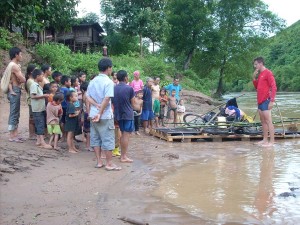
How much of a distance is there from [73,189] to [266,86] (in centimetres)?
591

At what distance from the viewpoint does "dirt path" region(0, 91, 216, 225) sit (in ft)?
14.0

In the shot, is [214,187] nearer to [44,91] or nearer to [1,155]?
[1,155]

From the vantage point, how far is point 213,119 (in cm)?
1096

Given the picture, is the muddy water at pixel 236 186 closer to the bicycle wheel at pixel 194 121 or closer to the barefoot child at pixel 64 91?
the bicycle wheel at pixel 194 121

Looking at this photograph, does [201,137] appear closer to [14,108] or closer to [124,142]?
[124,142]

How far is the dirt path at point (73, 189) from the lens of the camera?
14.0 ft

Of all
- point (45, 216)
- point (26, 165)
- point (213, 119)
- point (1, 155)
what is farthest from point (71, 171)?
point (213, 119)

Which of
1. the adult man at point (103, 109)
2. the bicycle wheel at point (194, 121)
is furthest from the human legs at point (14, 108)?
the bicycle wheel at point (194, 121)

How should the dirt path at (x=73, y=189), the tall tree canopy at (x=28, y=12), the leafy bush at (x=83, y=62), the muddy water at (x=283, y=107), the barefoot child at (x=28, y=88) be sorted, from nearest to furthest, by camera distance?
1. the dirt path at (x=73, y=189)
2. the barefoot child at (x=28, y=88)
3. the tall tree canopy at (x=28, y=12)
4. the leafy bush at (x=83, y=62)
5. the muddy water at (x=283, y=107)

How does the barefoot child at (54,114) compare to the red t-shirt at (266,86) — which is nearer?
the barefoot child at (54,114)

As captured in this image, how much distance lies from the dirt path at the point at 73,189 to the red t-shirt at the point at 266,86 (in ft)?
9.79

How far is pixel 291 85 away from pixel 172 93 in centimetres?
5598

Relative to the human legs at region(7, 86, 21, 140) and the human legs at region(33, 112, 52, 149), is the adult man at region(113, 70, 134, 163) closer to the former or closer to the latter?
the human legs at region(33, 112, 52, 149)

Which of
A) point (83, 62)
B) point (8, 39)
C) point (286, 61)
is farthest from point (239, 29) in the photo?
point (286, 61)
